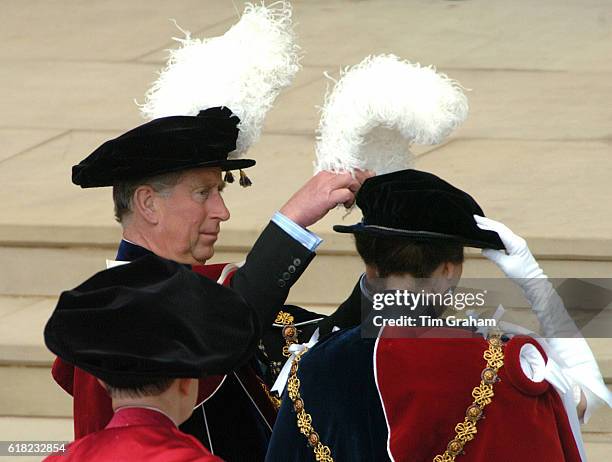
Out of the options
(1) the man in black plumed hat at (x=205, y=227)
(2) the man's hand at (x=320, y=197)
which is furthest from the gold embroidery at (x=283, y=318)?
(2) the man's hand at (x=320, y=197)

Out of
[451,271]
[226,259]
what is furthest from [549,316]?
[226,259]

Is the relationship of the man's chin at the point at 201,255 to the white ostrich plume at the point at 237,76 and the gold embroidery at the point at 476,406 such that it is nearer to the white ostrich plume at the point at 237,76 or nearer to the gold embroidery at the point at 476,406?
the white ostrich plume at the point at 237,76

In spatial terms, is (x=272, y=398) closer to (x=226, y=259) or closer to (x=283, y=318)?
(x=283, y=318)

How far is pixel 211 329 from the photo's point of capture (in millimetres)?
2633

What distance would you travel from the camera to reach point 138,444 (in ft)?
8.24

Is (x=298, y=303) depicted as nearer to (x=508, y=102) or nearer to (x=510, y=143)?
(x=510, y=143)

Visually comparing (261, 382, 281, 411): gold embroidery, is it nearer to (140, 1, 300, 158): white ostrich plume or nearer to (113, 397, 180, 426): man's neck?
(140, 1, 300, 158): white ostrich plume

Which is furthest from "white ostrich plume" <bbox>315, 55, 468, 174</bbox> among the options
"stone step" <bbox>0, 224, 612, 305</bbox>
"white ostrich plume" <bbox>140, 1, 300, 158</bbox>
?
"stone step" <bbox>0, 224, 612, 305</bbox>

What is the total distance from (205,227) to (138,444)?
1205 millimetres

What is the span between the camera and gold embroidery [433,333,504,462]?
10.1 feet

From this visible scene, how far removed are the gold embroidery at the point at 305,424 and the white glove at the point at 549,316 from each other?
0.54m

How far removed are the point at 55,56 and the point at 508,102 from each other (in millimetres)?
2587

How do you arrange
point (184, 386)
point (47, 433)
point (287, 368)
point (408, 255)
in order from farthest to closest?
point (47, 433), point (287, 368), point (408, 255), point (184, 386)

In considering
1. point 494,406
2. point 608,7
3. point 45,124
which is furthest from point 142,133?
point 608,7
